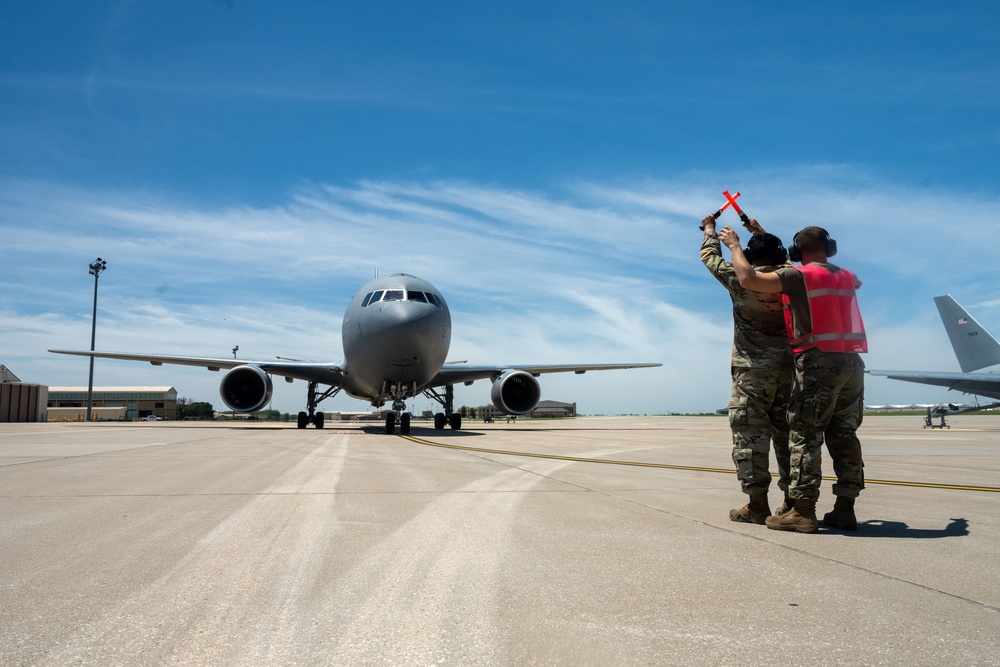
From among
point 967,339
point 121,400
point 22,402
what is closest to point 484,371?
point 967,339

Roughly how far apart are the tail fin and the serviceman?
3628 centimetres

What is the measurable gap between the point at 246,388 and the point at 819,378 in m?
20.8

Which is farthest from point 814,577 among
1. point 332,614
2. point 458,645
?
point 332,614

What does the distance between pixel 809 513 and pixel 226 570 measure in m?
3.45

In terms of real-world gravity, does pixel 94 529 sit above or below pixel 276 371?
below

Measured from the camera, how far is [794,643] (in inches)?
83.9

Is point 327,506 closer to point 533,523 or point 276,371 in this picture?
point 533,523

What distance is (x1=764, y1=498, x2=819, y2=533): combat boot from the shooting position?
4211 mm

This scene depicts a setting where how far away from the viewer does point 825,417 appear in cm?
428

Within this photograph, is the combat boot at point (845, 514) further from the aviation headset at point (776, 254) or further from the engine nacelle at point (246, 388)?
the engine nacelle at point (246, 388)

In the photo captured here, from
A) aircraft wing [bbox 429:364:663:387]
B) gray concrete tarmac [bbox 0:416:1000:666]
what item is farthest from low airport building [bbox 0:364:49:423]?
gray concrete tarmac [bbox 0:416:1000:666]

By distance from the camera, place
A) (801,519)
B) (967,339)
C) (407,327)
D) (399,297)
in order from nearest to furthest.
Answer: (801,519) → (407,327) → (399,297) → (967,339)

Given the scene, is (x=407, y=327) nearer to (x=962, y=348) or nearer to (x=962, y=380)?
(x=962, y=380)

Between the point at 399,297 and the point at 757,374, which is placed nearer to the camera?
the point at 757,374
